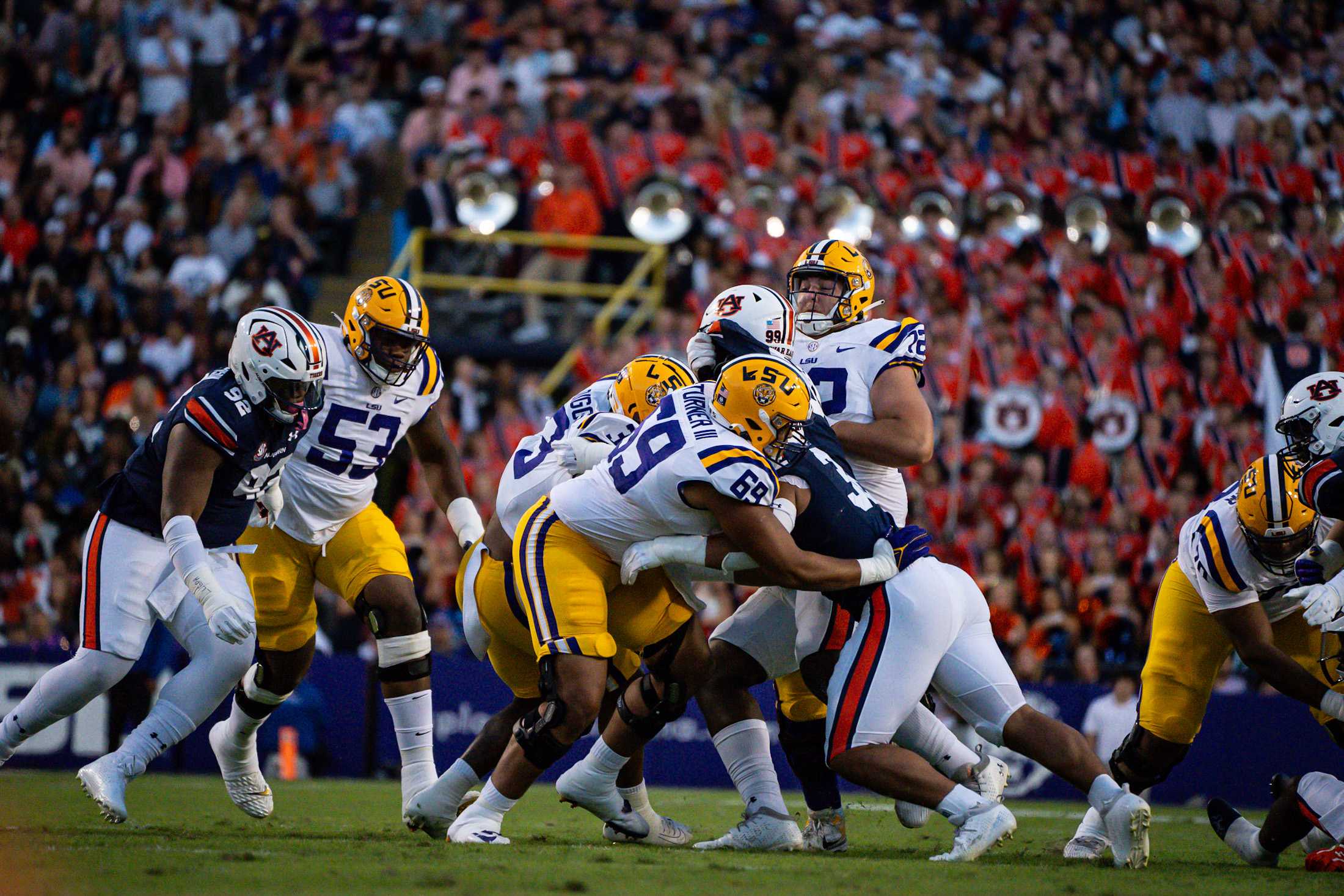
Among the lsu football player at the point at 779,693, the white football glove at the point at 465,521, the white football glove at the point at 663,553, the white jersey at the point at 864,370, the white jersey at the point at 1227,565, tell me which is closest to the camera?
the white football glove at the point at 663,553

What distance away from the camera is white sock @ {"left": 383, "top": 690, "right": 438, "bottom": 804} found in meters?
6.84

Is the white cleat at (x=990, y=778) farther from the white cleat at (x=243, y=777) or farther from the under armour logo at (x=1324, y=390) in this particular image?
the white cleat at (x=243, y=777)

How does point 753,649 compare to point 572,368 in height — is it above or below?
above

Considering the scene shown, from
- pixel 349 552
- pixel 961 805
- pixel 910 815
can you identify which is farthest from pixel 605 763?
pixel 349 552

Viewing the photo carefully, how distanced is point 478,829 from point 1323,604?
10.5 ft

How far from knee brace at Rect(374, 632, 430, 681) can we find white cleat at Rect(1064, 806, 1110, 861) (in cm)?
278

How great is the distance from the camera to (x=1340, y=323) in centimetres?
1499

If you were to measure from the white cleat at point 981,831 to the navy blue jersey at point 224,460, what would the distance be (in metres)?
3.13

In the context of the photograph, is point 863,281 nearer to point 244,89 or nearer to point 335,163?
point 335,163

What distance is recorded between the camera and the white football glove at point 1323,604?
19.5ft

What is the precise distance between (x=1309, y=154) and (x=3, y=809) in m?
14.4

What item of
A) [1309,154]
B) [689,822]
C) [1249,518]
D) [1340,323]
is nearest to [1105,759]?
[689,822]

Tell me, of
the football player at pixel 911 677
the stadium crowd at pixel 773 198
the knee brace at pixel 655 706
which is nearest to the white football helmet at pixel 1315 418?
the football player at pixel 911 677

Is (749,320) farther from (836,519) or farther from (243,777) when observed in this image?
(243,777)
